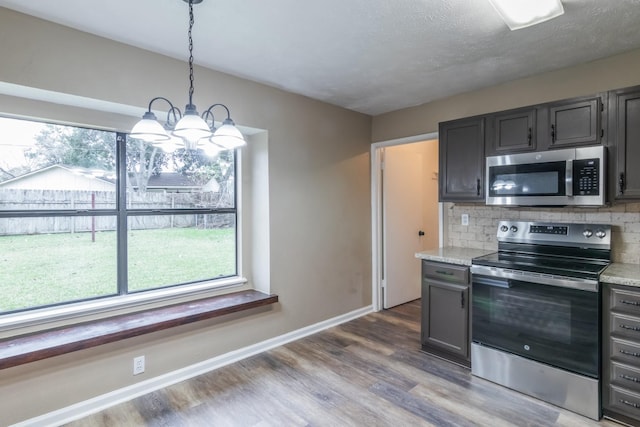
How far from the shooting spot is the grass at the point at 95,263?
2.26 metres

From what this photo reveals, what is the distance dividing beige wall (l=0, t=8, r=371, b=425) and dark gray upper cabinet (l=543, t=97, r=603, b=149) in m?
2.01

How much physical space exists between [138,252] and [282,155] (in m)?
1.52

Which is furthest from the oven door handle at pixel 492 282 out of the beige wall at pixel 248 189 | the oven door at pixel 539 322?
the beige wall at pixel 248 189

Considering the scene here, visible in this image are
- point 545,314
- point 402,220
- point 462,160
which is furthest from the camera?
point 402,220

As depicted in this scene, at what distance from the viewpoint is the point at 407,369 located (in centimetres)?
281

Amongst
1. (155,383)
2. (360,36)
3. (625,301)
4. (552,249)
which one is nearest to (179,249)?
(155,383)

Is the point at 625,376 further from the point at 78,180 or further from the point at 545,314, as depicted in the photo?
the point at 78,180

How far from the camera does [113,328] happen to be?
7.63 feet

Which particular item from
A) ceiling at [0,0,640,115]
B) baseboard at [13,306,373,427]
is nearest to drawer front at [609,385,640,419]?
ceiling at [0,0,640,115]

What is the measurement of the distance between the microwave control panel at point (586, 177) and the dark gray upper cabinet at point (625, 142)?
105mm

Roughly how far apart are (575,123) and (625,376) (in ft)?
5.55

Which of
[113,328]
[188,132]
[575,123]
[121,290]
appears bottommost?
[113,328]

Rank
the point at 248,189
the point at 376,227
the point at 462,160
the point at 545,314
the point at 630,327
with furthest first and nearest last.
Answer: the point at 376,227
the point at 248,189
the point at 462,160
the point at 545,314
the point at 630,327

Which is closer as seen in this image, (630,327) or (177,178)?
(630,327)
